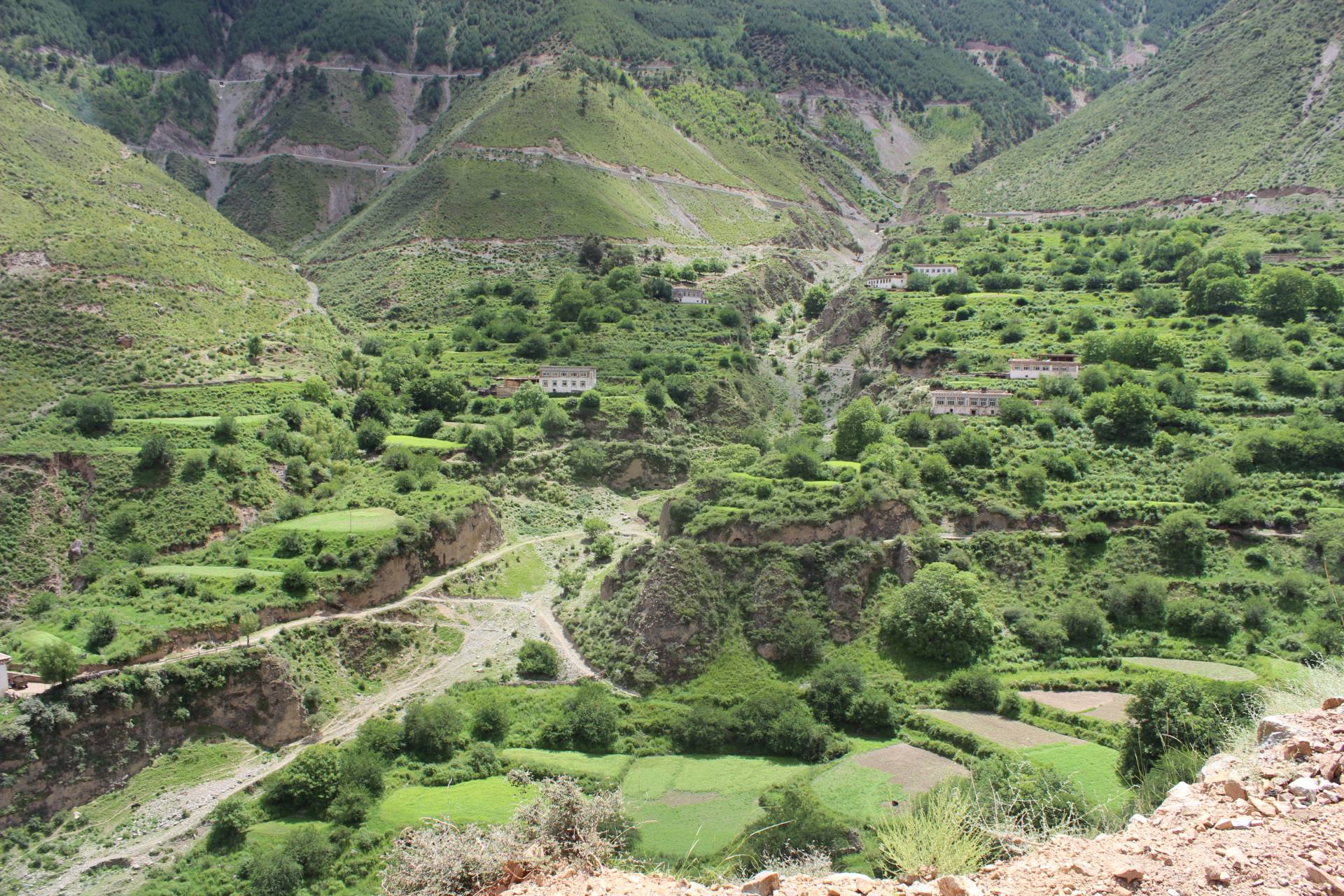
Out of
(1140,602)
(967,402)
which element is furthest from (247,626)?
(967,402)

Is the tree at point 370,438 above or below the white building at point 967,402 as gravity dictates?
below

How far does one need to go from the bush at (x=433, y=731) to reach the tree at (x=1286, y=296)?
244 feet

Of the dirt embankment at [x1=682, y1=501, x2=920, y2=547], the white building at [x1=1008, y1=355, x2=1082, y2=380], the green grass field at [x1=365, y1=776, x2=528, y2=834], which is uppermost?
the white building at [x1=1008, y1=355, x2=1082, y2=380]

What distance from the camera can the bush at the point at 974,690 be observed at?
42281 mm

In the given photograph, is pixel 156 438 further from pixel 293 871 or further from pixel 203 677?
pixel 293 871

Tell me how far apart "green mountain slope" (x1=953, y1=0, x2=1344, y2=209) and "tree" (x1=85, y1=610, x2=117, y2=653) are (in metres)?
122

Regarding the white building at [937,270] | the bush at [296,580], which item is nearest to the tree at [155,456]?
the bush at [296,580]

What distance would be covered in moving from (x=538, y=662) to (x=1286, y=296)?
231ft

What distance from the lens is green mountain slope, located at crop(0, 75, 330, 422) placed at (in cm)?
6575

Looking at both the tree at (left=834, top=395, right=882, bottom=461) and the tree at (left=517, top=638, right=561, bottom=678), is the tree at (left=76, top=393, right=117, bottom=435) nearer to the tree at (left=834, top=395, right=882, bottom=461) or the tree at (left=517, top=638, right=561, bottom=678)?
the tree at (left=517, top=638, right=561, bottom=678)

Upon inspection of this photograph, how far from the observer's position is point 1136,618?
46812mm

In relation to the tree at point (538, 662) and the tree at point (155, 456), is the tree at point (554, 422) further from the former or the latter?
the tree at point (538, 662)

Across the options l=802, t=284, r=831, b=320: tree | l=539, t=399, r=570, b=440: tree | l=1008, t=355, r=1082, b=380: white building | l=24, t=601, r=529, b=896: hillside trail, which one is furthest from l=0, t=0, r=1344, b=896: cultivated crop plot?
l=802, t=284, r=831, b=320: tree

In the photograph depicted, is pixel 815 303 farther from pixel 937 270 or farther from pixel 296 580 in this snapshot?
pixel 296 580
